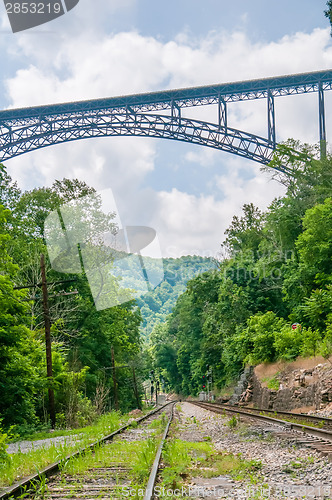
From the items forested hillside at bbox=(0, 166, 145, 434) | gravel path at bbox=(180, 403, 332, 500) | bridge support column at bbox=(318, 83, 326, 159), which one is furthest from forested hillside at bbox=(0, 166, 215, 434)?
bridge support column at bbox=(318, 83, 326, 159)

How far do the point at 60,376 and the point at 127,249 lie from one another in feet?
73.1

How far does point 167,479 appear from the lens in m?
6.25

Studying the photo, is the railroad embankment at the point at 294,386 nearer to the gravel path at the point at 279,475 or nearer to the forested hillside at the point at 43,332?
the gravel path at the point at 279,475

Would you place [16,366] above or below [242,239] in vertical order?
below

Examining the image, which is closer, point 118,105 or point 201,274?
point 118,105

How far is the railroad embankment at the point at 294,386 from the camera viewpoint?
19203mm

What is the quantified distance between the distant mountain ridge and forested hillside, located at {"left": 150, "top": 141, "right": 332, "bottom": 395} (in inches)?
253

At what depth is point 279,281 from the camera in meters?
42.4

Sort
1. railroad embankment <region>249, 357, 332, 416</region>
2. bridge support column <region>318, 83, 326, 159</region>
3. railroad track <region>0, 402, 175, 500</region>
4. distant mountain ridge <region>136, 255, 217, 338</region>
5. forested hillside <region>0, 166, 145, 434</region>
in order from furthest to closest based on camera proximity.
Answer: distant mountain ridge <region>136, 255, 217, 338</region>, bridge support column <region>318, 83, 326, 159</region>, railroad embankment <region>249, 357, 332, 416</region>, forested hillside <region>0, 166, 145, 434</region>, railroad track <region>0, 402, 175, 500</region>

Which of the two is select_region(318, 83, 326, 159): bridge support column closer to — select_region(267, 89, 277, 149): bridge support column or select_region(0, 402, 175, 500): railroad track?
select_region(267, 89, 277, 149): bridge support column

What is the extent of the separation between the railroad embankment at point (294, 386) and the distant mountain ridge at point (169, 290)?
23.8m

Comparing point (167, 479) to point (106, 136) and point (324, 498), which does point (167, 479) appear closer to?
point (324, 498)

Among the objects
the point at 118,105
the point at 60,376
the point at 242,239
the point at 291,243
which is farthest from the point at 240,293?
A: the point at 60,376

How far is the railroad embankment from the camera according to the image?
63.0ft
